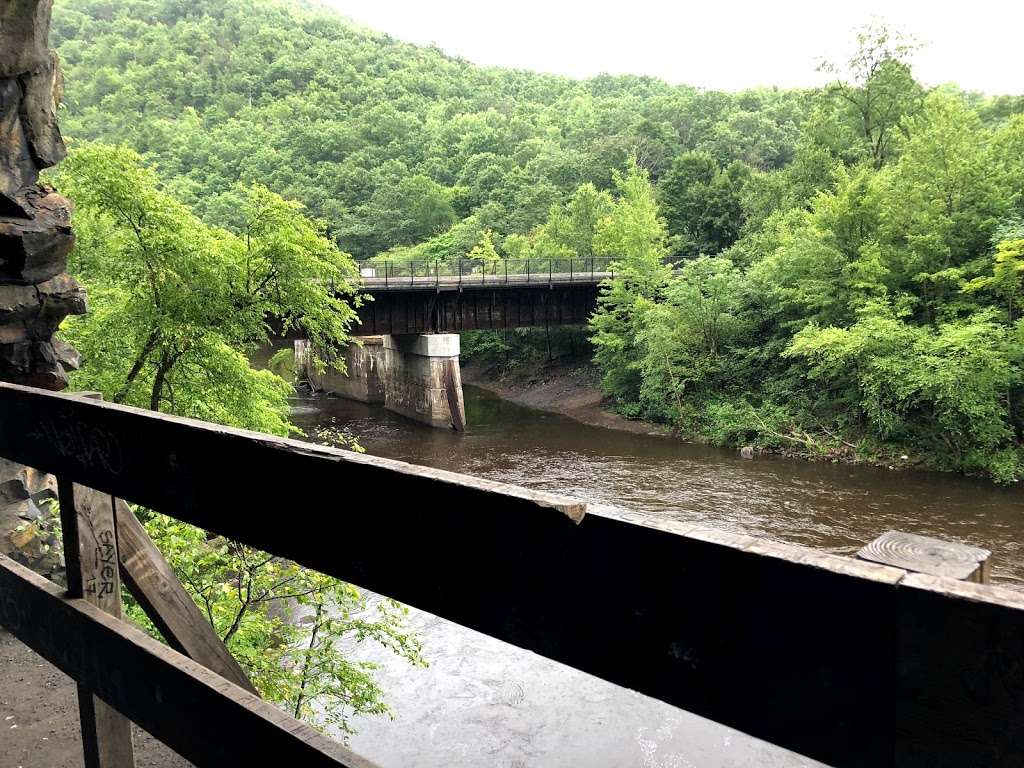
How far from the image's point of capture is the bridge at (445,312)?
36.1 metres

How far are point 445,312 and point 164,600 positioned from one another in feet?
116

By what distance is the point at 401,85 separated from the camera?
12444cm

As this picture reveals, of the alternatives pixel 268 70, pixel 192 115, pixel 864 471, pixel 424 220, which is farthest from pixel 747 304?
pixel 268 70

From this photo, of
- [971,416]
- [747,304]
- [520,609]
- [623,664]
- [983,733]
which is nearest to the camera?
[983,733]

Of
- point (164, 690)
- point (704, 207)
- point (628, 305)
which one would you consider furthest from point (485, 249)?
point (164, 690)

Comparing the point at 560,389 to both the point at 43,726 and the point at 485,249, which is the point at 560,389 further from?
the point at 43,726

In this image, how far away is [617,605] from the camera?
1300 mm

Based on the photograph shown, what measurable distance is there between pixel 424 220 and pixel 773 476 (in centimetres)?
5658

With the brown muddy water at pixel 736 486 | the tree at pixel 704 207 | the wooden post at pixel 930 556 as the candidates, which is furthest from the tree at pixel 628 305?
the wooden post at pixel 930 556

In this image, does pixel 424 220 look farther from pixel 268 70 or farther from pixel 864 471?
pixel 268 70

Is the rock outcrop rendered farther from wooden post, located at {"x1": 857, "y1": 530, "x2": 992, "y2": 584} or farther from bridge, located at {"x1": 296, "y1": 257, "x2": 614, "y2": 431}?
bridge, located at {"x1": 296, "y1": 257, "x2": 614, "y2": 431}

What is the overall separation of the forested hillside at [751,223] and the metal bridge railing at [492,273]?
1.85 metres

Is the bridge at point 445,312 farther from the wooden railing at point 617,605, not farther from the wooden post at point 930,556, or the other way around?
the wooden post at point 930,556


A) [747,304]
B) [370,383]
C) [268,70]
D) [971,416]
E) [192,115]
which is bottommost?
[370,383]
